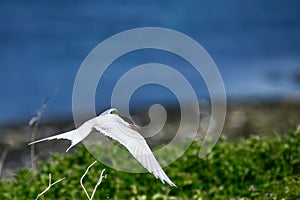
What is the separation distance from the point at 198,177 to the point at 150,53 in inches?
481

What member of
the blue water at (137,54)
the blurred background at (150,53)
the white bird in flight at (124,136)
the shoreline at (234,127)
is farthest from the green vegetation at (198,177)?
the blue water at (137,54)

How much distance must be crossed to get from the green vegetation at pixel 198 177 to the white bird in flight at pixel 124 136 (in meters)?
1.94

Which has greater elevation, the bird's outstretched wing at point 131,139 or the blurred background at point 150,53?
the blurred background at point 150,53

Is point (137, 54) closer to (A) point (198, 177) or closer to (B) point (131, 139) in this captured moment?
(A) point (198, 177)

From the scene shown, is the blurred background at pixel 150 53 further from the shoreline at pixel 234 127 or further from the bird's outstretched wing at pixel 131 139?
the bird's outstretched wing at pixel 131 139

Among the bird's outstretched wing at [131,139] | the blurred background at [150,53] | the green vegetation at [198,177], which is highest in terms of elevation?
the blurred background at [150,53]

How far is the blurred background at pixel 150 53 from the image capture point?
486 inches

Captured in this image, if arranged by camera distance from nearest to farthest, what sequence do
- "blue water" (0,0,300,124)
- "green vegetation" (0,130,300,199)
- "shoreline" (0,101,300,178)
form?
1. "green vegetation" (0,130,300,199)
2. "shoreline" (0,101,300,178)
3. "blue water" (0,0,300,124)

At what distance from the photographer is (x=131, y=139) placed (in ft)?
12.0

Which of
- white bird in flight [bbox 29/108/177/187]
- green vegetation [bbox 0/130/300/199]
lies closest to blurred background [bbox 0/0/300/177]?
green vegetation [bbox 0/130/300/199]

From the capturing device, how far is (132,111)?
12602mm

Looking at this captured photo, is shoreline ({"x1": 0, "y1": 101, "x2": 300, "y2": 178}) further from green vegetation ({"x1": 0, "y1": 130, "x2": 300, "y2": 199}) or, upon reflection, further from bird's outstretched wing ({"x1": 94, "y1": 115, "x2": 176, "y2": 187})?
bird's outstretched wing ({"x1": 94, "y1": 115, "x2": 176, "y2": 187})

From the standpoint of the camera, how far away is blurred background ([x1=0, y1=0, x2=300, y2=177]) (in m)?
12.4

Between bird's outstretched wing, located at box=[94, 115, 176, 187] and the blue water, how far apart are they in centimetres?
954
